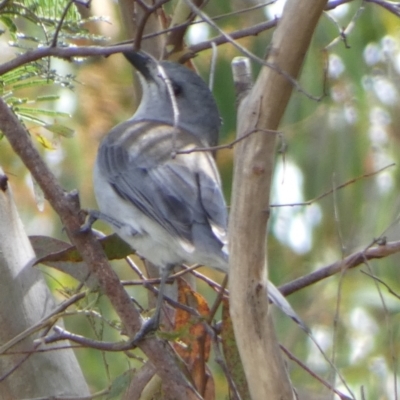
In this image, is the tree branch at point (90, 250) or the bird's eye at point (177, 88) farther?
the bird's eye at point (177, 88)

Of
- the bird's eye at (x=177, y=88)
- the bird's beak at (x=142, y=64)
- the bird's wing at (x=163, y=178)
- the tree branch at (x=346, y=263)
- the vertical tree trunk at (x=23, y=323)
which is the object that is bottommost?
the tree branch at (x=346, y=263)

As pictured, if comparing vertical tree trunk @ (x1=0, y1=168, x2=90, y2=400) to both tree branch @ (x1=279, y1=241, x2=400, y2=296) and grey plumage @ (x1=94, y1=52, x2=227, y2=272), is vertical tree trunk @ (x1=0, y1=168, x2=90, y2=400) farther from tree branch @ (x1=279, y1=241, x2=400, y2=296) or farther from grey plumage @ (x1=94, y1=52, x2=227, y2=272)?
tree branch @ (x1=279, y1=241, x2=400, y2=296)

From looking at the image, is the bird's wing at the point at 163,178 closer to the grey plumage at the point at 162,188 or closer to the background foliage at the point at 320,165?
the grey plumage at the point at 162,188

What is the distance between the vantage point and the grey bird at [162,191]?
262 cm

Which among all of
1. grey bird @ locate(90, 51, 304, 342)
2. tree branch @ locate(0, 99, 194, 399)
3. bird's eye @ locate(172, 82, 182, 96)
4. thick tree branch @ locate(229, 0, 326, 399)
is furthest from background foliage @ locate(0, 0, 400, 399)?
thick tree branch @ locate(229, 0, 326, 399)

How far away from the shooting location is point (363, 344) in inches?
206

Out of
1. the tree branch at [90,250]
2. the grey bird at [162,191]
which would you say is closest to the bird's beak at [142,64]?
the grey bird at [162,191]

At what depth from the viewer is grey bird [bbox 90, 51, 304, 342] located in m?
2.62

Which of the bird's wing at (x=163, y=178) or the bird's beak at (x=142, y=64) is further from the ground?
the bird's beak at (x=142, y=64)

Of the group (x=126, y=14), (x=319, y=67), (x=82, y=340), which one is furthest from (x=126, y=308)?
(x=319, y=67)

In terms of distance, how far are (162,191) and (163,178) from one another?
0.24ft

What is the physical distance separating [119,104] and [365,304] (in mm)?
1971

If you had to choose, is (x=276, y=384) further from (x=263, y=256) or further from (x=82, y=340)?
(x=82, y=340)

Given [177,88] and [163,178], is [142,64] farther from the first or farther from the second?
[163,178]
